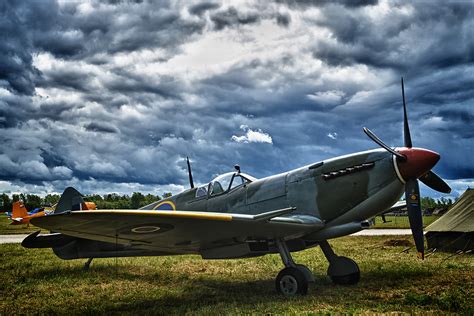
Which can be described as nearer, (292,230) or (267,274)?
(292,230)

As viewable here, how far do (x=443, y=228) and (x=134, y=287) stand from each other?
9314 millimetres

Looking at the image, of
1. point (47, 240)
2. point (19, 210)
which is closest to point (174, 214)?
point (47, 240)

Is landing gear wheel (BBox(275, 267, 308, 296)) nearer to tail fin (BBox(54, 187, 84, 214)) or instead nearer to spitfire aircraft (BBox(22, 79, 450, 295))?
spitfire aircraft (BBox(22, 79, 450, 295))

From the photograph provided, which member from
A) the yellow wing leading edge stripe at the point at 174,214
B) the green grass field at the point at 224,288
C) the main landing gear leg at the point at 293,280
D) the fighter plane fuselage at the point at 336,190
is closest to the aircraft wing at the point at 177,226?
the yellow wing leading edge stripe at the point at 174,214

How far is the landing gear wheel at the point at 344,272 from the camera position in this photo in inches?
295

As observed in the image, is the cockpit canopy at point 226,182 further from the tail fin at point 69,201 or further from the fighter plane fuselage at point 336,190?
the tail fin at point 69,201

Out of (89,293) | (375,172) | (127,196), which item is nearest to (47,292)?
(89,293)

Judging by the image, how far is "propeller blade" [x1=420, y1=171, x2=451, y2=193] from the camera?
8164 mm

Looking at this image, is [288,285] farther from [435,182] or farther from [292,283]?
[435,182]

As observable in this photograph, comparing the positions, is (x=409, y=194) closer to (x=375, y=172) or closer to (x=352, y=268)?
(x=375, y=172)

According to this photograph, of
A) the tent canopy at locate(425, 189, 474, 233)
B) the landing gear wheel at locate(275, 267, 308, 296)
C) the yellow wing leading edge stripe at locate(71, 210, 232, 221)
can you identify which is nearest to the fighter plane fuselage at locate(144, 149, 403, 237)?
the landing gear wheel at locate(275, 267, 308, 296)

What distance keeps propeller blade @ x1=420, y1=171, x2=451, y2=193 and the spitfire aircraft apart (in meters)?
0.09

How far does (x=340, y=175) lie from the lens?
22.6 feet

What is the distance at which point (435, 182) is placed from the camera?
820 centimetres
